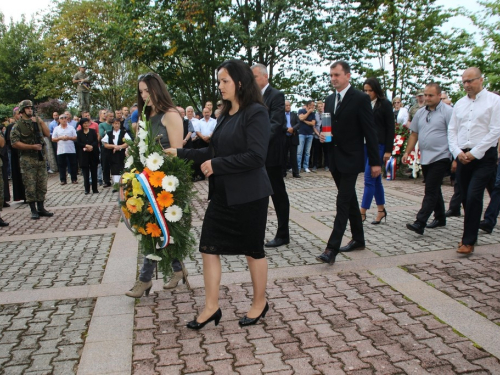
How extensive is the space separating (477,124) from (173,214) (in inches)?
147

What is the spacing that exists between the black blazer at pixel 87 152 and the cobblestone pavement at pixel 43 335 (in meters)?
8.55

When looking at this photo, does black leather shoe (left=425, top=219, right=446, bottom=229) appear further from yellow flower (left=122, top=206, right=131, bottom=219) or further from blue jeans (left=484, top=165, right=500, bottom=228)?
yellow flower (left=122, top=206, right=131, bottom=219)

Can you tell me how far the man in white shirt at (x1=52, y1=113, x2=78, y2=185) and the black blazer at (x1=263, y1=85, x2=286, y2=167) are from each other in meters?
9.96

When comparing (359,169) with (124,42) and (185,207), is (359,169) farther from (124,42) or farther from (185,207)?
(124,42)

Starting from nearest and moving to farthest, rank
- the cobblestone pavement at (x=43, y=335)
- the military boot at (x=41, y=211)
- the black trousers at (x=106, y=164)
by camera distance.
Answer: the cobblestone pavement at (x=43, y=335) → the military boot at (x=41, y=211) → the black trousers at (x=106, y=164)

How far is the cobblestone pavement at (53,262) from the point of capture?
5254 mm

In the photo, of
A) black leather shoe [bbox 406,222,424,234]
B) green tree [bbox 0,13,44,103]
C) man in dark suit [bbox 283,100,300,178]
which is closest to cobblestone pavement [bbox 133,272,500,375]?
black leather shoe [bbox 406,222,424,234]

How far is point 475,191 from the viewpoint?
5.63 metres

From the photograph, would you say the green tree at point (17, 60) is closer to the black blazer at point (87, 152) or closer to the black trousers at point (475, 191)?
the black blazer at point (87, 152)

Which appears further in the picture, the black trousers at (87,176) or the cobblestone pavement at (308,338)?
the black trousers at (87,176)

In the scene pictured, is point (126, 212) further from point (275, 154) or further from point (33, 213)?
point (33, 213)

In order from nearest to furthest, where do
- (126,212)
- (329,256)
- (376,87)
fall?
(126,212), (329,256), (376,87)

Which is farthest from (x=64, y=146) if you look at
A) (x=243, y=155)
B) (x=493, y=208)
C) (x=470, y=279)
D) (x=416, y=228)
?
(x=470, y=279)

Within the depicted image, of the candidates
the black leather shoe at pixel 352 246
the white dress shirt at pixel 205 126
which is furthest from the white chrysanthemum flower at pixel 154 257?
the white dress shirt at pixel 205 126
